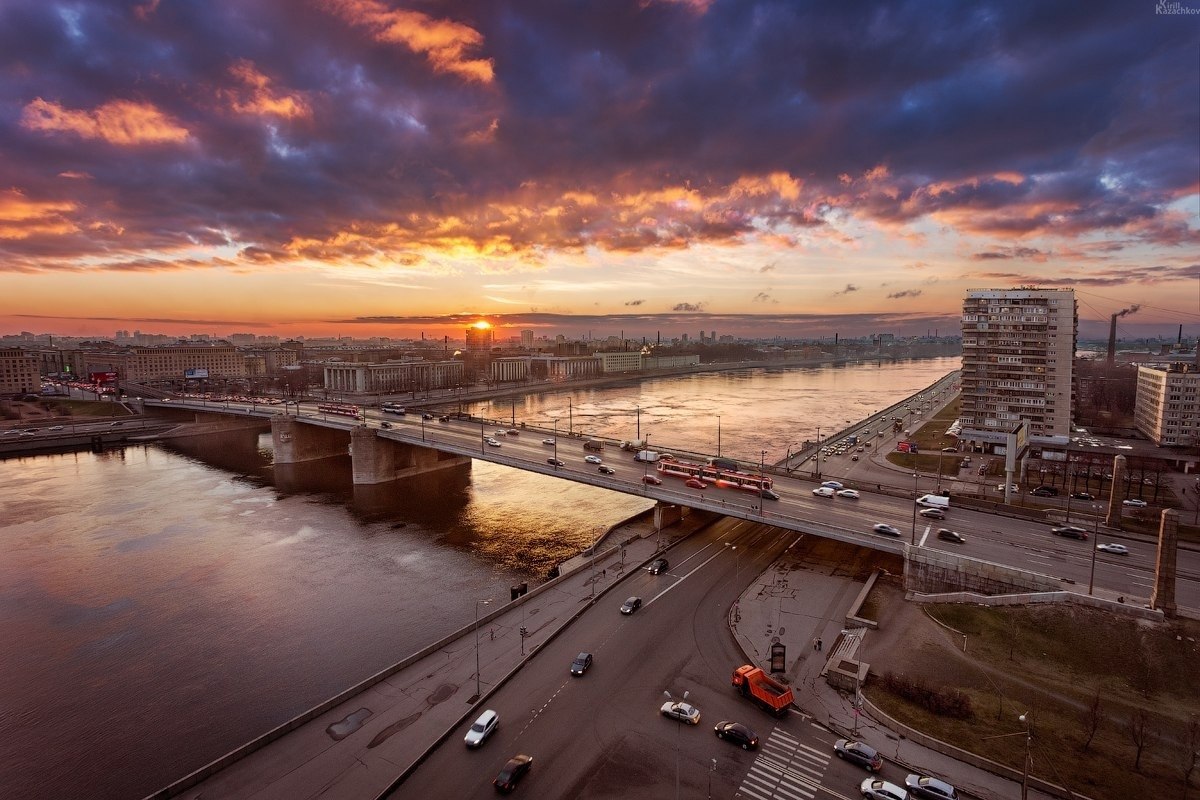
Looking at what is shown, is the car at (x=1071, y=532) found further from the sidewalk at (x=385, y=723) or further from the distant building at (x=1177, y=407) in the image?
the distant building at (x=1177, y=407)

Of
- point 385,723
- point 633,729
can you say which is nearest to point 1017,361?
point 633,729

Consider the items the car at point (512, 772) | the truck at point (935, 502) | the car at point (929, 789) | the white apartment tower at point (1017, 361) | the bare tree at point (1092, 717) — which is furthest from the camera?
the white apartment tower at point (1017, 361)

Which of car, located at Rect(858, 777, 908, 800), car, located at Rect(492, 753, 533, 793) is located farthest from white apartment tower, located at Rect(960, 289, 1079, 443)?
car, located at Rect(492, 753, 533, 793)

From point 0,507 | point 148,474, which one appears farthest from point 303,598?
point 148,474

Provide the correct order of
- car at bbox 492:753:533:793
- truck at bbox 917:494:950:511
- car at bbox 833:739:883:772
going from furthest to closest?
truck at bbox 917:494:950:511 → car at bbox 833:739:883:772 → car at bbox 492:753:533:793

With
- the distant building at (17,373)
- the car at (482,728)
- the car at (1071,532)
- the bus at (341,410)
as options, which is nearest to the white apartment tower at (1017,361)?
the car at (1071,532)

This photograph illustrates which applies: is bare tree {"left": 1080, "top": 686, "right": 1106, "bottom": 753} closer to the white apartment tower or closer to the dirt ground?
the dirt ground
